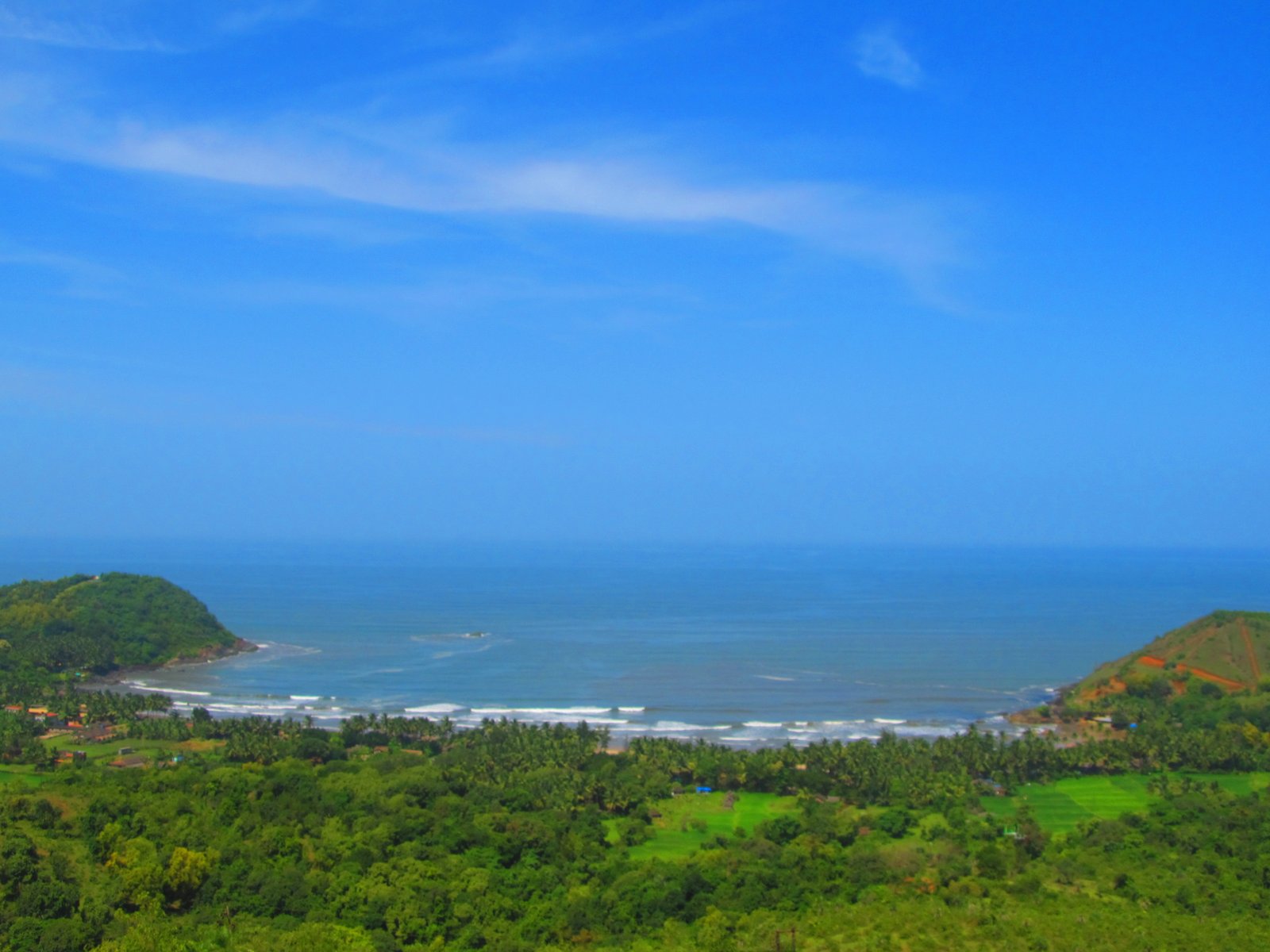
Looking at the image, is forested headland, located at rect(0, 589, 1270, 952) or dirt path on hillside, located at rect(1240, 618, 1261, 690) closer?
forested headland, located at rect(0, 589, 1270, 952)

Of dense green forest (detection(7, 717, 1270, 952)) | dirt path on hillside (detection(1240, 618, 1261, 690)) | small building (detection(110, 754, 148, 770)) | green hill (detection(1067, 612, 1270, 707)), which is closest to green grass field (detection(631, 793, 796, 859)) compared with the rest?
dense green forest (detection(7, 717, 1270, 952))

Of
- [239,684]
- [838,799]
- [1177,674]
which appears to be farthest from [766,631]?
[838,799]

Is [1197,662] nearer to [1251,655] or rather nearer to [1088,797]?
[1251,655]

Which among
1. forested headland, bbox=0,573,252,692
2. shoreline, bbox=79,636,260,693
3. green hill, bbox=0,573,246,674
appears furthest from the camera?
green hill, bbox=0,573,246,674

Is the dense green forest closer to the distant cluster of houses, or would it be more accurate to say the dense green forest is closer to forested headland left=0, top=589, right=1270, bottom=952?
forested headland left=0, top=589, right=1270, bottom=952

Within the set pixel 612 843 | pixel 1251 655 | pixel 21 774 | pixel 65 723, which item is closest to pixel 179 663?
pixel 65 723

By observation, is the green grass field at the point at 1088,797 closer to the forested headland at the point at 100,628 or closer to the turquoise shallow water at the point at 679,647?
the turquoise shallow water at the point at 679,647

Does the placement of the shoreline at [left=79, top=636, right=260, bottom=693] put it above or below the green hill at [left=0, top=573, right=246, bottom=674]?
below
